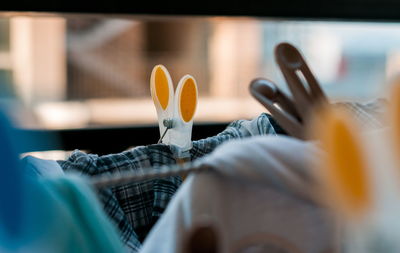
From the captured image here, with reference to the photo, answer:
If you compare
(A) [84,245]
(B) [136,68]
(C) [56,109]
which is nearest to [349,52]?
(B) [136,68]

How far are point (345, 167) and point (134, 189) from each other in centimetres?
30

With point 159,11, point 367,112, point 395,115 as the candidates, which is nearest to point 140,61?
point 159,11

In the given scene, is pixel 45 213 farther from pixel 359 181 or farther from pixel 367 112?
pixel 367 112

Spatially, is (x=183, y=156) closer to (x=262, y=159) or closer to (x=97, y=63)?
(x=262, y=159)

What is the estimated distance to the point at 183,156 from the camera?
0.67 metres

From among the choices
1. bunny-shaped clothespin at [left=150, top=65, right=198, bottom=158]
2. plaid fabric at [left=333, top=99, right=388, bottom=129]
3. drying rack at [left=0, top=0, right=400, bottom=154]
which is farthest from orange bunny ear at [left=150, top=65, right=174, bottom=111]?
drying rack at [left=0, top=0, right=400, bottom=154]

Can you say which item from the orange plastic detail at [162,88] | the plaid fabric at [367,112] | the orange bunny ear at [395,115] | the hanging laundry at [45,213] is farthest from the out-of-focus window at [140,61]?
the hanging laundry at [45,213]

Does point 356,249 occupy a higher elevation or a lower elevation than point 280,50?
lower

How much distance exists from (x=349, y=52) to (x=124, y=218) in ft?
12.2

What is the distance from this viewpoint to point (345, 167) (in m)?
0.39

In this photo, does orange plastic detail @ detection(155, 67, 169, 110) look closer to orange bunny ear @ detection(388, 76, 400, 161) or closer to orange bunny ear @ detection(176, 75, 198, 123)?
orange bunny ear @ detection(176, 75, 198, 123)

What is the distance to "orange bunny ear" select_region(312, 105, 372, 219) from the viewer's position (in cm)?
39

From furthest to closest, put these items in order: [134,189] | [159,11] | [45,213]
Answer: [159,11] < [134,189] < [45,213]

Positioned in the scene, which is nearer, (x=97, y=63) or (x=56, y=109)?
(x=56, y=109)
